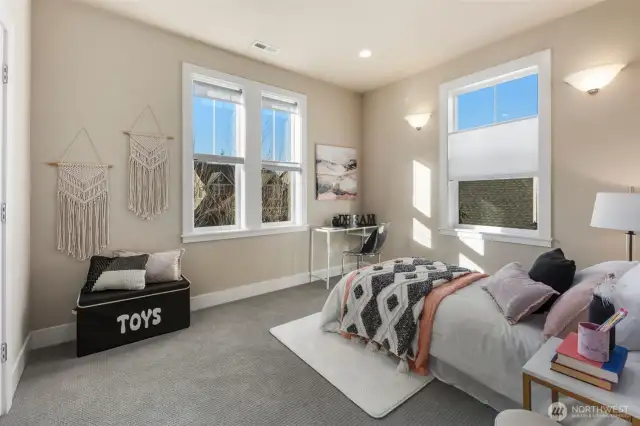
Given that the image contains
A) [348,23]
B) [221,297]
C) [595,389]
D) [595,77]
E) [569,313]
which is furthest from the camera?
[221,297]

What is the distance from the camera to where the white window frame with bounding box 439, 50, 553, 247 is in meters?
2.97

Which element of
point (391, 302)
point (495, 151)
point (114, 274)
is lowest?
point (391, 302)

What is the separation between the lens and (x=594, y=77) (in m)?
2.62

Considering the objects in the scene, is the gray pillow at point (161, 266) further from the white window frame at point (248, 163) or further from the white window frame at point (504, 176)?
the white window frame at point (504, 176)

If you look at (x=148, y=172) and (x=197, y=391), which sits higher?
(x=148, y=172)

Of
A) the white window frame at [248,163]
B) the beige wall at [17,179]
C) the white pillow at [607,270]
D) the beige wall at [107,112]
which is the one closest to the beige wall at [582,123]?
the white pillow at [607,270]

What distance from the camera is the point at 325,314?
270 cm

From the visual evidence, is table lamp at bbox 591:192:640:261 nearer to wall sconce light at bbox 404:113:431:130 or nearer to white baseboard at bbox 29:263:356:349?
wall sconce light at bbox 404:113:431:130

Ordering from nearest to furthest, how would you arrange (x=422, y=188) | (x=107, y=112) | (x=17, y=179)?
(x=17, y=179) < (x=107, y=112) < (x=422, y=188)

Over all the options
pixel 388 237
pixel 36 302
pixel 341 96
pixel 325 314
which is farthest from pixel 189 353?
pixel 341 96

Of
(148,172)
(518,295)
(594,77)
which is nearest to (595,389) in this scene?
(518,295)

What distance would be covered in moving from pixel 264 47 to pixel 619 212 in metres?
3.48

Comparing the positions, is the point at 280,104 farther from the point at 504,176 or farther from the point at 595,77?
the point at 595,77

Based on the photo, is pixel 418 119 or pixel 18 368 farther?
pixel 418 119
